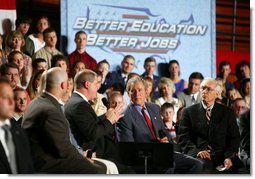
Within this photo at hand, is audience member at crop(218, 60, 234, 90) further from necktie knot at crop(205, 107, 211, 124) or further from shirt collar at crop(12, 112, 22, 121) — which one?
shirt collar at crop(12, 112, 22, 121)

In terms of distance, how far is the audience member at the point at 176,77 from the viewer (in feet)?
21.7

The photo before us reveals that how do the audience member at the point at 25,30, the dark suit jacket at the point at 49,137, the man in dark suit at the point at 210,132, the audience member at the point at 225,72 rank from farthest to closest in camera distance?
the audience member at the point at 225,72
the man in dark suit at the point at 210,132
the audience member at the point at 25,30
the dark suit jacket at the point at 49,137

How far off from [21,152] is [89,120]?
0.79 m

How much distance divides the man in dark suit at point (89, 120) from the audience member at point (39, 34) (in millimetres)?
623

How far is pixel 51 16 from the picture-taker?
621 cm

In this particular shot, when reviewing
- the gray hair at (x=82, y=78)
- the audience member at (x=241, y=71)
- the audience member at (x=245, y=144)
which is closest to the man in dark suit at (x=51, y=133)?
the gray hair at (x=82, y=78)

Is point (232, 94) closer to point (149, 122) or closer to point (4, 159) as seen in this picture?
point (149, 122)

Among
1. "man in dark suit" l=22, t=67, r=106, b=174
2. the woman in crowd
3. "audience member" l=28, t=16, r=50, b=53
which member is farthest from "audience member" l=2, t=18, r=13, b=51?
"man in dark suit" l=22, t=67, r=106, b=174

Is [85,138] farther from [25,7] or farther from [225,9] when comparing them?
[225,9]

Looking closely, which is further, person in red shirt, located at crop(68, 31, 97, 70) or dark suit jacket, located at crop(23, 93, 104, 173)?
person in red shirt, located at crop(68, 31, 97, 70)

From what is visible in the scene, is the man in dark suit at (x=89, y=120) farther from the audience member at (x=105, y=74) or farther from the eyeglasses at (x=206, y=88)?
the eyeglasses at (x=206, y=88)

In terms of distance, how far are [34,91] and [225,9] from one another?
6.63ft

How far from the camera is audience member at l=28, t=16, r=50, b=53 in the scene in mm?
6180

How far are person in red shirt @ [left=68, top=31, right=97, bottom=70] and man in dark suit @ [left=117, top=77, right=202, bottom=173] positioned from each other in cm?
37
